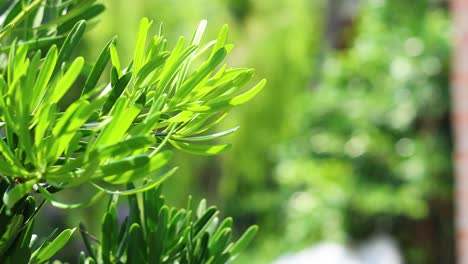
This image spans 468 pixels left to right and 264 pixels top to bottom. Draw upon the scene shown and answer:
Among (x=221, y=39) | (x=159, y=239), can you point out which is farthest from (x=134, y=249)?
(x=221, y=39)

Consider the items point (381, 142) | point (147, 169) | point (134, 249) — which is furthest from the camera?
point (381, 142)

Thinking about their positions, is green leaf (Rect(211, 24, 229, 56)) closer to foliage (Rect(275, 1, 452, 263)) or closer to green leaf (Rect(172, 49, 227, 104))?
green leaf (Rect(172, 49, 227, 104))

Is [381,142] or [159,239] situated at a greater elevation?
[159,239]

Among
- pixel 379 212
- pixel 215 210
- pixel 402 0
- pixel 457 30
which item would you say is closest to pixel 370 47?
pixel 402 0

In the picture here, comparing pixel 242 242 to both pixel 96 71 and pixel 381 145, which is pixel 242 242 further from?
pixel 381 145

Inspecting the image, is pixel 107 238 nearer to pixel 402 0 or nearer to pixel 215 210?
pixel 215 210

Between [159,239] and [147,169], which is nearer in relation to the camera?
[147,169]

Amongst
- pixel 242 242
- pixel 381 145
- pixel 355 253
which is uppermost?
pixel 242 242
